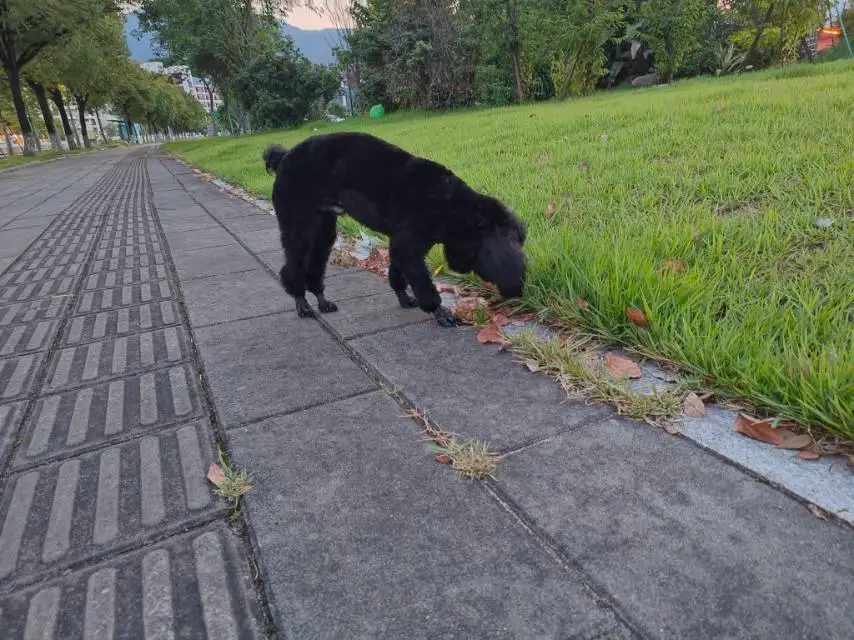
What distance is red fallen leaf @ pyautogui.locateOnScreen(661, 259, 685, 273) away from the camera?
110 inches

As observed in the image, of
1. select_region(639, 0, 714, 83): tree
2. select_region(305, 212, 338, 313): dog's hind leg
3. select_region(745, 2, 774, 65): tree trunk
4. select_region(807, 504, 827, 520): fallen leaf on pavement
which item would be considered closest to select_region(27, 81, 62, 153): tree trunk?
select_region(639, 0, 714, 83): tree

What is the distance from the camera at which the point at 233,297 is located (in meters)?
3.67

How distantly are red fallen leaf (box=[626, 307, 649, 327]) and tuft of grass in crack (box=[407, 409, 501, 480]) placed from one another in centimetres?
110

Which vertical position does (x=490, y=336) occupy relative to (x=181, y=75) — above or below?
below

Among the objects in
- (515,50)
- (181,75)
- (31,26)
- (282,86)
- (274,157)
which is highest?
(181,75)

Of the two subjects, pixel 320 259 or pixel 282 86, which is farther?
pixel 282 86

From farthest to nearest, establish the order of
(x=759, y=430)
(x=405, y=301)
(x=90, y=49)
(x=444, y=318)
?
(x=90, y=49)
(x=405, y=301)
(x=444, y=318)
(x=759, y=430)

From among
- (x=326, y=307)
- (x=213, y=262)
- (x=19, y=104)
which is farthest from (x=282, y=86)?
(x=326, y=307)

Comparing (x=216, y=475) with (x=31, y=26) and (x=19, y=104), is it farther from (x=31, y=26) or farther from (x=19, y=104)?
(x=19, y=104)

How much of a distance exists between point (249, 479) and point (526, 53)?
18.0 meters

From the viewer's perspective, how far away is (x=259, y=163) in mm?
11156

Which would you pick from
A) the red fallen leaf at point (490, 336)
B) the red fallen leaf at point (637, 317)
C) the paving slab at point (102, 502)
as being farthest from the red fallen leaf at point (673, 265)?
the paving slab at point (102, 502)

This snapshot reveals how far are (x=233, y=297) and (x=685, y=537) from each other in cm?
309

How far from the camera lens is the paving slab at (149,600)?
1.26 metres
